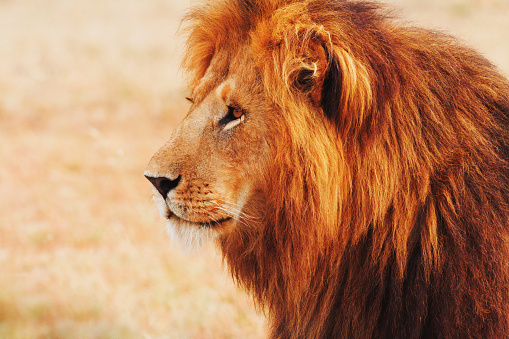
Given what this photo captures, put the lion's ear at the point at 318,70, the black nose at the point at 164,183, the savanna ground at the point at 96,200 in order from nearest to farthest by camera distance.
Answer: the lion's ear at the point at 318,70 < the black nose at the point at 164,183 < the savanna ground at the point at 96,200

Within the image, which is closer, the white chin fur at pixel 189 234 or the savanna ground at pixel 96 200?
the white chin fur at pixel 189 234

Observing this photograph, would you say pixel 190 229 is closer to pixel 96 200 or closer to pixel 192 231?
pixel 192 231

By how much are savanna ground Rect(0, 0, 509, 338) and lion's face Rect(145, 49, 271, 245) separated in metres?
0.64

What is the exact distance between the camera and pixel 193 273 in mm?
5750

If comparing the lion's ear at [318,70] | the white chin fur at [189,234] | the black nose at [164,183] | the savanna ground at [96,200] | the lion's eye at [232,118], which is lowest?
the savanna ground at [96,200]

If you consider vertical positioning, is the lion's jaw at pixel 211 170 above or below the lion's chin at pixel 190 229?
above

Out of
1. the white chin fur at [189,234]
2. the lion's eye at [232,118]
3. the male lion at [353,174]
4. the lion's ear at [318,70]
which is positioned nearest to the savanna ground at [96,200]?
the white chin fur at [189,234]

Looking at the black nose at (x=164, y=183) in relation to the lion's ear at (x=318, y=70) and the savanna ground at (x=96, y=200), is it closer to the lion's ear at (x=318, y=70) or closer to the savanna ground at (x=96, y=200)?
the lion's ear at (x=318, y=70)

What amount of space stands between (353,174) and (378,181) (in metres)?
0.10

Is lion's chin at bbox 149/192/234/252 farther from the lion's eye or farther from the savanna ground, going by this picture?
the savanna ground

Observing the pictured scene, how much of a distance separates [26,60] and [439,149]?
16864mm

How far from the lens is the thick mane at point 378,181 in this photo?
8.00ft

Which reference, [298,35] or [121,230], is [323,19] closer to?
[298,35]

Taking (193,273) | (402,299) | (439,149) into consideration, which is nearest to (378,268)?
(402,299)
